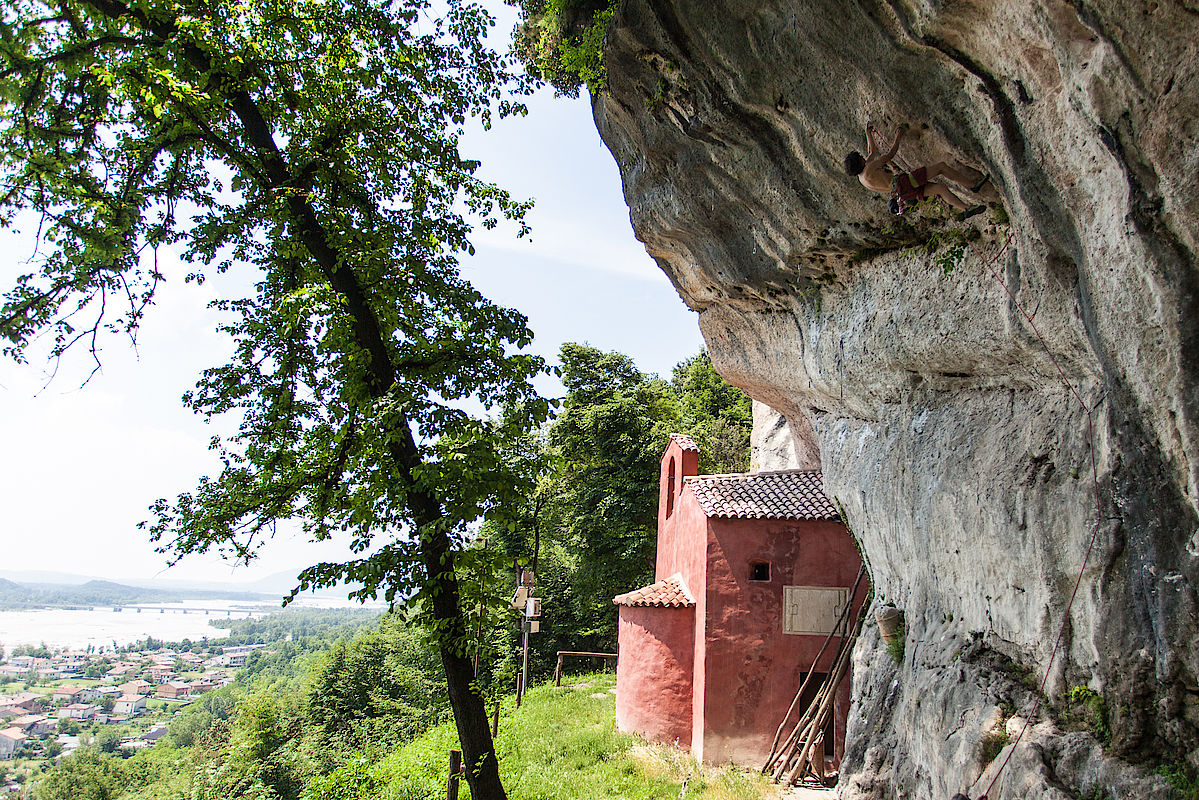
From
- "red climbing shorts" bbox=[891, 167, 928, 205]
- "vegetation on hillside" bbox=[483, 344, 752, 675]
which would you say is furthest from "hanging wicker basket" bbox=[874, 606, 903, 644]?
"vegetation on hillside" bbox=[483, 344, 752, 675]

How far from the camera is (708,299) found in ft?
37.8

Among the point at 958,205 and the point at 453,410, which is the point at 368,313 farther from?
the point at 958,205

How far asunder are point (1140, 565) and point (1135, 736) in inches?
46.5

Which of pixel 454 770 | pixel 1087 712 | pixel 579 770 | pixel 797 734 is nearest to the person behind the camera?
pixel 1087 712

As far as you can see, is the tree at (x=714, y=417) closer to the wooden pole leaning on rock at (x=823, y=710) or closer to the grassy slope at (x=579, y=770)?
the wooden pole leaning on rock at (x=823, y=710)

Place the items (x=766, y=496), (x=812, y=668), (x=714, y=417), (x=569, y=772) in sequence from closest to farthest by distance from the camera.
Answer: (x=569, y=772)
(x=812, y=668)
(x=766, y=496)
(x=714, y=417)

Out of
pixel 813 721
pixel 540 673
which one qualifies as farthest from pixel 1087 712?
pixel 540 673

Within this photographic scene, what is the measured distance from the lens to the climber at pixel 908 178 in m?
5.67

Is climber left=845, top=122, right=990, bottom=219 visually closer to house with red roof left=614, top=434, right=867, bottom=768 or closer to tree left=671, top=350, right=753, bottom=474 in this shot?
house with red roof left=614, top=434, right=867, bottom=768

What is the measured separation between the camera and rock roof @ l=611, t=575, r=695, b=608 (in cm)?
1448

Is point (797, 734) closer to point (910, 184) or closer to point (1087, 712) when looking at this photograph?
point (1087, 712)

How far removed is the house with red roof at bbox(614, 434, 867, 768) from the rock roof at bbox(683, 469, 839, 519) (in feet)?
0.08

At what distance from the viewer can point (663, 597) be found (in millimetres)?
14727

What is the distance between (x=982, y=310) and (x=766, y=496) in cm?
871
